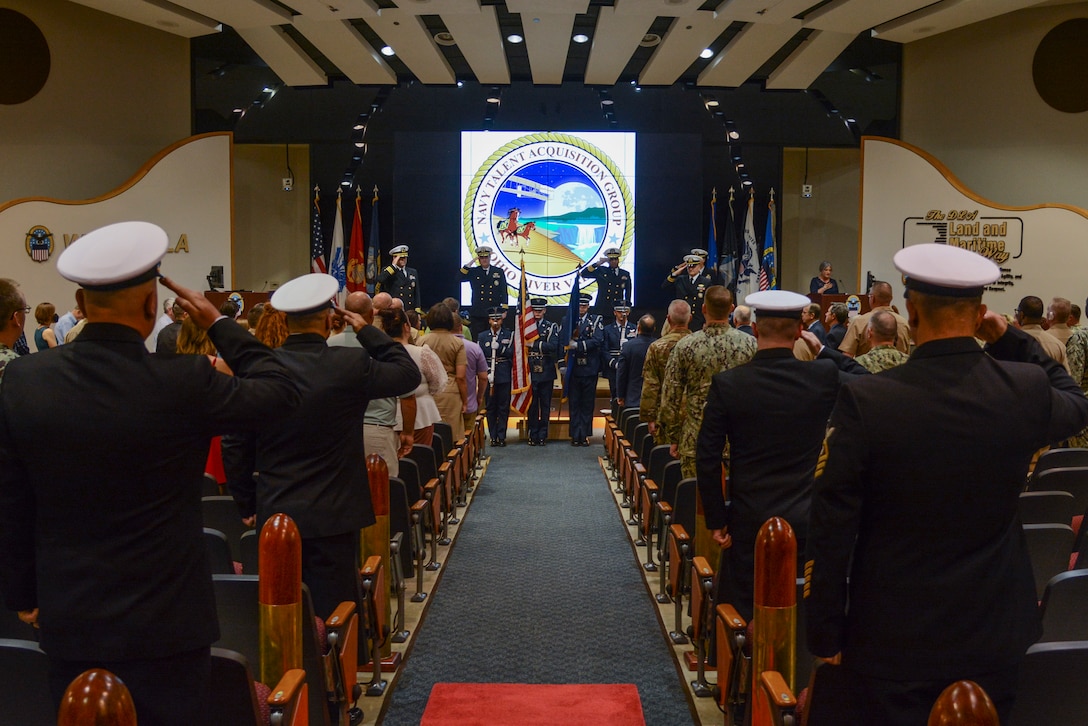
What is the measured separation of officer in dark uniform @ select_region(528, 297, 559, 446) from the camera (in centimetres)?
1023

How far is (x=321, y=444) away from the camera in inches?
117

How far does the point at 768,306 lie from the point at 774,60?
11.5 m

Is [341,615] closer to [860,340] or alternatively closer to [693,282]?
[860,340]

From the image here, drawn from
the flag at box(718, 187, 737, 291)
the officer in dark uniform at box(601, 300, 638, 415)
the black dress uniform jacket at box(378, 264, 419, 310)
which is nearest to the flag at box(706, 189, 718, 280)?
the flag at box(718, 187, 737, 291)

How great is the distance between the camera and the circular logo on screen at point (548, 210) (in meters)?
13.5

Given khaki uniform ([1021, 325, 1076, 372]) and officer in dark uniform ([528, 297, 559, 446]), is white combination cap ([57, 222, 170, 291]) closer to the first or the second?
khaki uniform ([1021, 325, 1076, 372])

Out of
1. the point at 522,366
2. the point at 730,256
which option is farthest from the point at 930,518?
the point at 730,256

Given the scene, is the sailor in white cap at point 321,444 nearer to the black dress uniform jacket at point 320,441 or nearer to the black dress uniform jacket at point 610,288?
the black dress uniform jacket at point 320,441

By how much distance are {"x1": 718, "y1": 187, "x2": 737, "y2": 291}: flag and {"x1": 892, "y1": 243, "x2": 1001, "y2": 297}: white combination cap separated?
11.9m

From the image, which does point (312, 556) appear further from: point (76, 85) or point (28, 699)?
point (76, 85)

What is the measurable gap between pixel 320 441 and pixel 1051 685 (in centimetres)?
206

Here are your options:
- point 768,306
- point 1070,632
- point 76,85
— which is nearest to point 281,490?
point 768,306

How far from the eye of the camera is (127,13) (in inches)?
450

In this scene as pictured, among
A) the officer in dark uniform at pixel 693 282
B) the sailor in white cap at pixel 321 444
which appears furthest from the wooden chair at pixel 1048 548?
the officer in dark uniform at pixel 693 282
